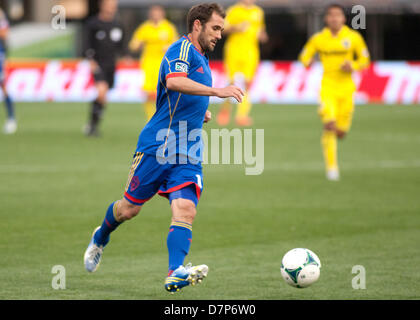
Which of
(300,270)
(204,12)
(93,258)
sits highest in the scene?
(204,12)

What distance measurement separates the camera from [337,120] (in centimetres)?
1329

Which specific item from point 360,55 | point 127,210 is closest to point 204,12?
point 127,210

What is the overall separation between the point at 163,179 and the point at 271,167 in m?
7.78

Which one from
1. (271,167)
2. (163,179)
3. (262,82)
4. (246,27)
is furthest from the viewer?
(262,82)

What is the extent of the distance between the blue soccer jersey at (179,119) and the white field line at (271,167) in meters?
7.11

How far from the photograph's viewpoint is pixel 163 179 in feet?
21.7

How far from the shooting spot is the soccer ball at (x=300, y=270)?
258 inches

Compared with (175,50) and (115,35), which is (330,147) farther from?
(115,35)

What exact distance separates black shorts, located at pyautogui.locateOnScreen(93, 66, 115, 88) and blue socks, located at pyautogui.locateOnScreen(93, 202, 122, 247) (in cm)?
1174

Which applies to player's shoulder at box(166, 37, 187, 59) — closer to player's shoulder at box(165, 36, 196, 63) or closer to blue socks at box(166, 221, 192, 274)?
player's shoulder at box(165, 36, 196, 63)

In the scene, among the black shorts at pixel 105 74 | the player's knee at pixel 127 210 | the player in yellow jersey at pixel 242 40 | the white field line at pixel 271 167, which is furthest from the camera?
the player in yellow jersey at pixel 242 40

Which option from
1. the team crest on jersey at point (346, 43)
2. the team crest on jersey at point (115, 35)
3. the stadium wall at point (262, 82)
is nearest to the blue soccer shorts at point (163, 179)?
the team crest on jersey at point (346, 43)

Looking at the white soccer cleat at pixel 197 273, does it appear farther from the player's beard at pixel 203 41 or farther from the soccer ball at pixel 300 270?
the player's beard at pixel 203 41
